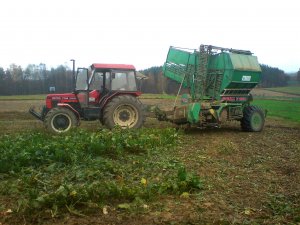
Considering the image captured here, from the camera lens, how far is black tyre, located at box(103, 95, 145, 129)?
38.5 feet

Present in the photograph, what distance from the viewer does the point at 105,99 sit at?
471 inches

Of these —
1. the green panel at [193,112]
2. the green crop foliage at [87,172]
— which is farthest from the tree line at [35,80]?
the green crop foliage at [87,172]

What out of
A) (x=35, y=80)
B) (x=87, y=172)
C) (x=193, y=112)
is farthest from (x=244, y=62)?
(x=35, y=80)

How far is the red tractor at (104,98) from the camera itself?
465 inches

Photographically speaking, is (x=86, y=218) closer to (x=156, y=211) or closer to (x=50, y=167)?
(x=156, y=211)

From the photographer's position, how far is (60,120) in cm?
1138

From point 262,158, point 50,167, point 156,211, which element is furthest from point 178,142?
point 156,211

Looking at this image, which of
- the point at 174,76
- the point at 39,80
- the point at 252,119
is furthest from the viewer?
the point at 39,80

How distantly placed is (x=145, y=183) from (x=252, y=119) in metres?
8.47

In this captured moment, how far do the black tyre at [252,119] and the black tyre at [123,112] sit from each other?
384 cm

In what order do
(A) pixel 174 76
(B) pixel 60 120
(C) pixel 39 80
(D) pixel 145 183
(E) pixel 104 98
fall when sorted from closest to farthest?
(D) pixel 145 183
(B) pixel 60 120
(E) pixel 104 98
(A) pixel 174 76
(C) pixel 39 80

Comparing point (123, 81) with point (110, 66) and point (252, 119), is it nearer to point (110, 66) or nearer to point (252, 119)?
point (110, 66)

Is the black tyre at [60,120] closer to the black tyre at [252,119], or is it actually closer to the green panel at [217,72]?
the green panel at [217,72]

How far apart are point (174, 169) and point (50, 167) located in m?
2.24
